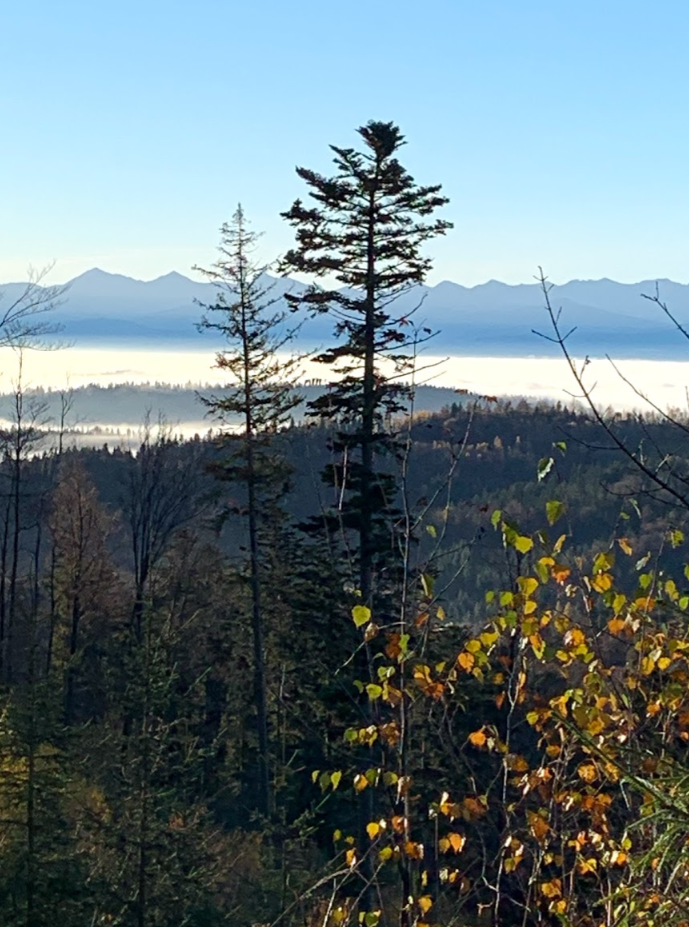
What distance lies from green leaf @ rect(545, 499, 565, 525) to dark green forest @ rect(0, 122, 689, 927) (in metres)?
0.02

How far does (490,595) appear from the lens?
5.13 m

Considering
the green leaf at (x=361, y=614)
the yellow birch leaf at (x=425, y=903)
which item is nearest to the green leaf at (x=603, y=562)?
the green leaf at (x=361, y=614)

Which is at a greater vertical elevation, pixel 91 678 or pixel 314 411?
pixel 314 411

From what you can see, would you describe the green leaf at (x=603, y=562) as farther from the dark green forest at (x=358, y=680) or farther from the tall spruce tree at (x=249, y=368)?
the tall spruce tree at (x=249, y=368)

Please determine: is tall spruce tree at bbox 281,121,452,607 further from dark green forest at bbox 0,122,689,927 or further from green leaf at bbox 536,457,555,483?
green leaf at bbox 536,457,555,483

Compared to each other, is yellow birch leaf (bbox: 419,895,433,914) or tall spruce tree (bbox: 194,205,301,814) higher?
tall spruce tree (bbox: 194,205,301,814)

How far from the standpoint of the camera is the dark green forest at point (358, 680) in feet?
15.5

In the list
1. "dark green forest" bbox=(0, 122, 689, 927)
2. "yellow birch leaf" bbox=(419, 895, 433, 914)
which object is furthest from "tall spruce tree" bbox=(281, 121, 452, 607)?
"yellow birch leaf" bbox=(419, 895, 433, 914)

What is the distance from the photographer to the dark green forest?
186 inches

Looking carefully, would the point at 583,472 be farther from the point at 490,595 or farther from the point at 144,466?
the point at 490,595

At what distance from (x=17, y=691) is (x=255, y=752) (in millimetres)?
17281

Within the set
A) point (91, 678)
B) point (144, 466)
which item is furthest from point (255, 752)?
point (144, 466)

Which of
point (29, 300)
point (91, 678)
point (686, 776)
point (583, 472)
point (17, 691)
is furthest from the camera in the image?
point (583, 472)

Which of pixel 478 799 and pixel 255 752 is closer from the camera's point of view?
pixel 478 799
